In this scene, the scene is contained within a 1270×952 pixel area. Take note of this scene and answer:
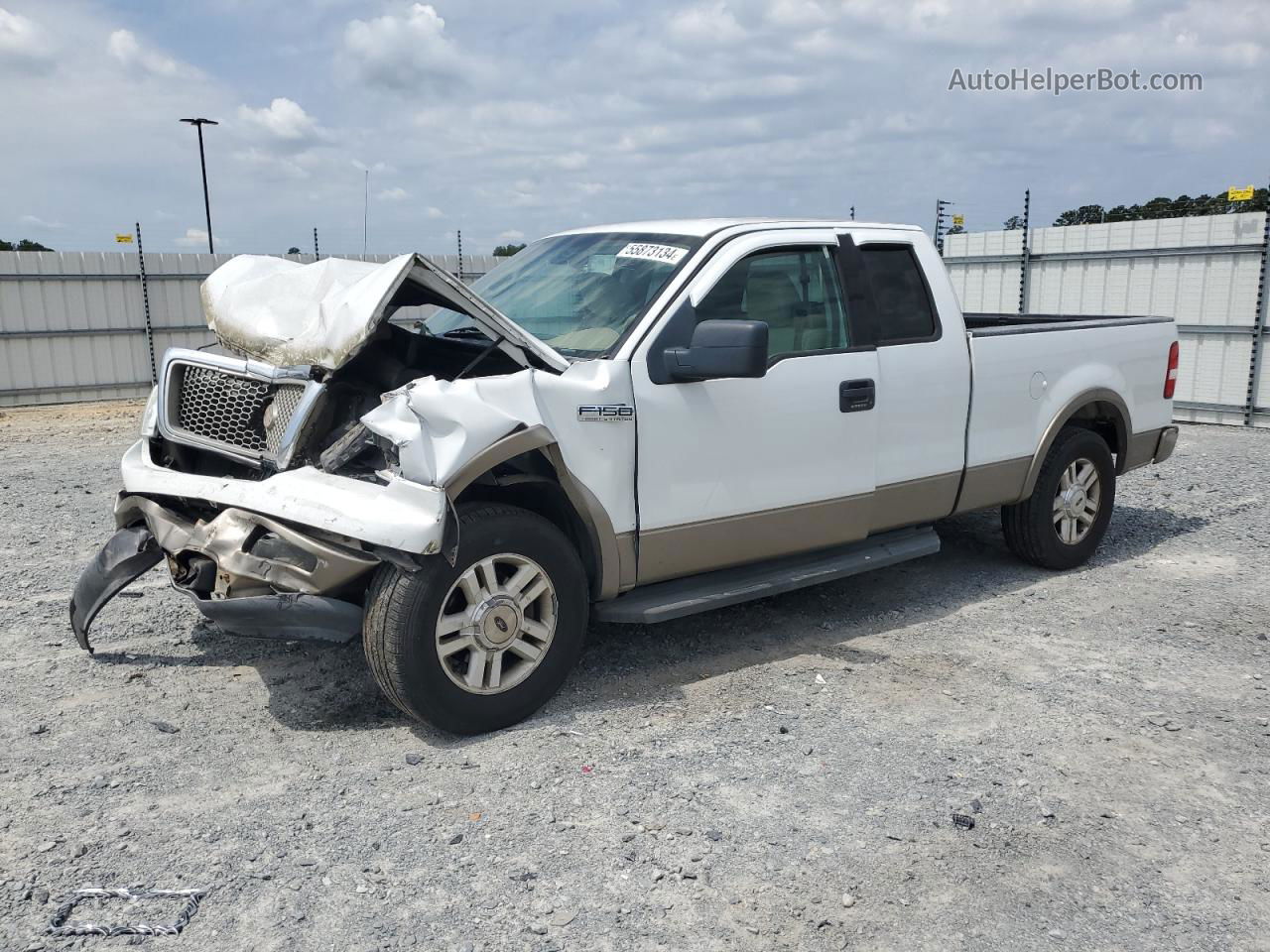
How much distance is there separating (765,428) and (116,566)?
9.05 feet

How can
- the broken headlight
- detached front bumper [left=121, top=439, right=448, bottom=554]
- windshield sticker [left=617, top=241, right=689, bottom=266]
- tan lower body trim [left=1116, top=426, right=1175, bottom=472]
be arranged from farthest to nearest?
1. tan lower body trim [left=1116, top=426, right=1175, bottom=472]
2. windshield sticker [left=617, top=241, right=689, bottom=266]
3. the broken headlight
4. detached front bumper [left=121, top=439, right=448, bottom=554]

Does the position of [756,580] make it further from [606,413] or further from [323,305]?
[323,305]

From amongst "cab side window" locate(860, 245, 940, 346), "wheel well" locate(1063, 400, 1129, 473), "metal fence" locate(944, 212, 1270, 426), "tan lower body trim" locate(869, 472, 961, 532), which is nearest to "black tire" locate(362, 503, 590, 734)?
"tan lower body trim" locate(869, 472, 961, 532)

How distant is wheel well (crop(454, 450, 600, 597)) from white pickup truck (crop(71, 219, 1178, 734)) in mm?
12

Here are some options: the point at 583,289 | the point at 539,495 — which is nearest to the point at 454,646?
the point at 539,495

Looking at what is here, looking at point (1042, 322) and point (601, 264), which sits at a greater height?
point (601, 264)

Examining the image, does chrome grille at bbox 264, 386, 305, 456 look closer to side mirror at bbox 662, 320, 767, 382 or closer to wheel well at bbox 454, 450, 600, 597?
wheel well at bbox 454, 450, 600, 597

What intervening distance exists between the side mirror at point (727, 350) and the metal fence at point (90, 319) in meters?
13.2

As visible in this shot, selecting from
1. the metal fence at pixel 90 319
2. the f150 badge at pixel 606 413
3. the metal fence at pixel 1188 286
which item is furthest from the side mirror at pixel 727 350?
the metal fence at pixel 90 319

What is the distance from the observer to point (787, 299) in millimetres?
4707

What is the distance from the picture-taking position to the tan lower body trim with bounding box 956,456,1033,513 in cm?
546

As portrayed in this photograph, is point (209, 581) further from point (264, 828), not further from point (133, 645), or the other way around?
point (133, 645)

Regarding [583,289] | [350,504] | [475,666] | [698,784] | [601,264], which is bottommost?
[698,784]

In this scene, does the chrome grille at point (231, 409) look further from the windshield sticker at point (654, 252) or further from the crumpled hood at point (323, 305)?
the windshield sticker at point (654, 252)
